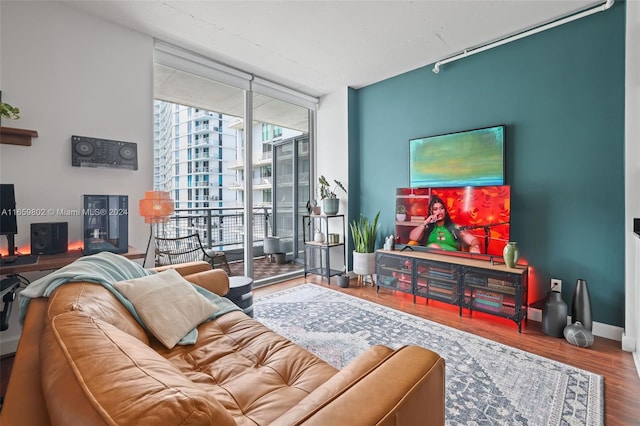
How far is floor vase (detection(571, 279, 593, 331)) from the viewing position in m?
2.44

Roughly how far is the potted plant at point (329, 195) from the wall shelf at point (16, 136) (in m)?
2.97

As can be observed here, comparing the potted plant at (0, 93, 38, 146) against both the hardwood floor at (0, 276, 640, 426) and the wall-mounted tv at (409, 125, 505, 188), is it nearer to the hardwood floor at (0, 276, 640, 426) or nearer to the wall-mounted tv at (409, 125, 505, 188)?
the hardwood floor at (0, 276, 640, 426)

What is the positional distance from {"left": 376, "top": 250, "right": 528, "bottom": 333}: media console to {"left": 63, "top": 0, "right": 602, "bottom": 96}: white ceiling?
2.22 m

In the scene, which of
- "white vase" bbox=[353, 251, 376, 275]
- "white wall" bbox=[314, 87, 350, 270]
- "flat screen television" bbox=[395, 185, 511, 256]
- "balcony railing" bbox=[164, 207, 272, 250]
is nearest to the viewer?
"flat screen television" bbox=[395, 185, 511, 256]

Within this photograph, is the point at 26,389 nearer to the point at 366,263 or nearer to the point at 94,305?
the point at 94,305

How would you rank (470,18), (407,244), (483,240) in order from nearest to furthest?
(470,18) < (483,240) < (407,244)

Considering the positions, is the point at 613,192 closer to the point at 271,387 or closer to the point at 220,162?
the point at 271,387

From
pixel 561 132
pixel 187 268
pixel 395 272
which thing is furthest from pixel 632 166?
pixel 187 268

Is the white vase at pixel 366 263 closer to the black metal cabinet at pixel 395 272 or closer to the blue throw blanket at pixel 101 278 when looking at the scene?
the black metal cabinet at pixel 395 272

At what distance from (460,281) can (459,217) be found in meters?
0.68

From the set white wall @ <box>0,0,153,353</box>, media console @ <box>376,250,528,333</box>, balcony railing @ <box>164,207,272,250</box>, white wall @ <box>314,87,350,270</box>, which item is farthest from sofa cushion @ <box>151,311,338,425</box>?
balcony railing @ <box>164,207,272,250</box>

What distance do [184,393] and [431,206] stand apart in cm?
325

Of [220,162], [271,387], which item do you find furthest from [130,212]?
[271,387]

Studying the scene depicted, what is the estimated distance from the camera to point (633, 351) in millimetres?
2230
